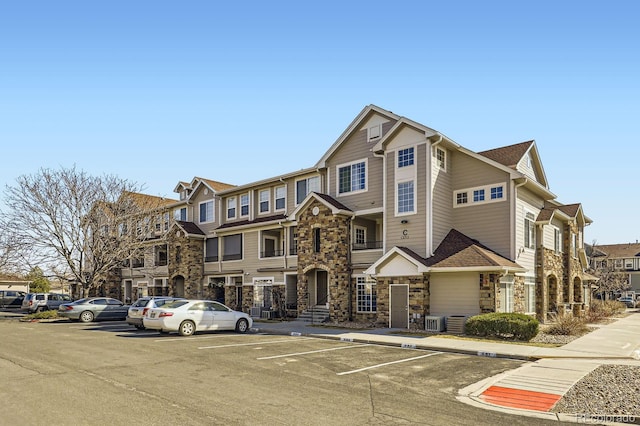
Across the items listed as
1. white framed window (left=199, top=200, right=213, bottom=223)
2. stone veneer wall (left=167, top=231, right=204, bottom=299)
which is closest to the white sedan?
stone veneer wall (left=167, top=231, right=204, bottom=299)

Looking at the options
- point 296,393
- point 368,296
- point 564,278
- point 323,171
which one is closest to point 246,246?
point 323,171

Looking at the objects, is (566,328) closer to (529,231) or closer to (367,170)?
(529,231)

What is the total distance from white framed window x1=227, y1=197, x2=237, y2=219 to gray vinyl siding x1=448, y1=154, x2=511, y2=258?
58.6 ft

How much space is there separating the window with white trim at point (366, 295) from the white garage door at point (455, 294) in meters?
3.59

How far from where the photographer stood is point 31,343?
17.5 metres

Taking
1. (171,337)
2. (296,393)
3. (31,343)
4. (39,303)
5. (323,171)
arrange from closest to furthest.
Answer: (296,393)
(31,343)
(171,337)
(323,171)
(39,303)

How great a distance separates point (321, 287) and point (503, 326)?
12.7 meters

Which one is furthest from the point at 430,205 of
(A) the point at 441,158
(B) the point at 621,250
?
(B) the point at 621,250

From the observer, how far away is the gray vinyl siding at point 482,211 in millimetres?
24047

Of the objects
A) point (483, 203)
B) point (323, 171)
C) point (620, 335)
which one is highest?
point (323, 171)

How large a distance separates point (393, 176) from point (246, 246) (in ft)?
45.7

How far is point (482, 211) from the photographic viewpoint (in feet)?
81.8

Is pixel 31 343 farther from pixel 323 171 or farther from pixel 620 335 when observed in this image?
pixel 620 335

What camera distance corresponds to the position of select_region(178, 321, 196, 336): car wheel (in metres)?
20.1
